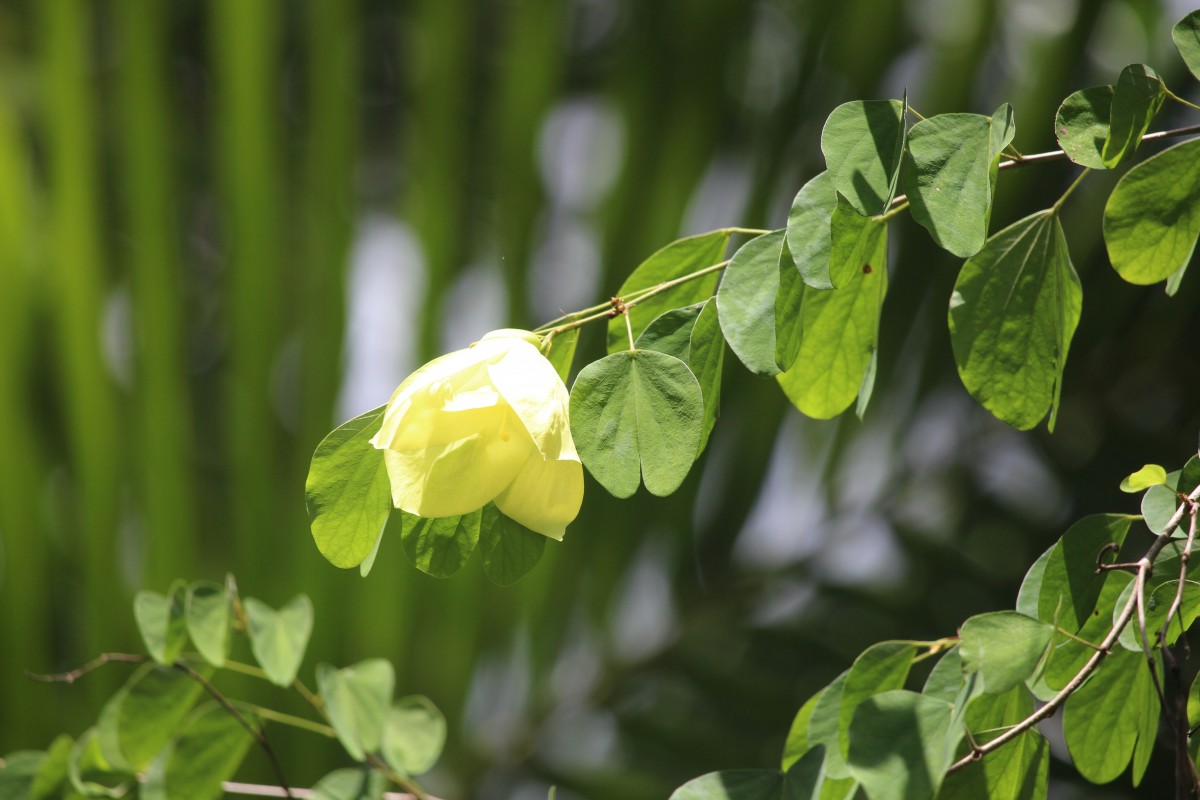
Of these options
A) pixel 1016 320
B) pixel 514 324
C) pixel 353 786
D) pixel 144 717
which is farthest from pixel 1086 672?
pixel 514 324

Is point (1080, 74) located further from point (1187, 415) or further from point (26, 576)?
point (26, 576)

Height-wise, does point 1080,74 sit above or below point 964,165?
above

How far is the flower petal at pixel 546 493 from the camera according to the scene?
0.36m

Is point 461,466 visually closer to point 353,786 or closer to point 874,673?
point 874,673

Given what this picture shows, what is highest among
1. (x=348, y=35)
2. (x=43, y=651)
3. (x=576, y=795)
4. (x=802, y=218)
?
(x=348, y=35)

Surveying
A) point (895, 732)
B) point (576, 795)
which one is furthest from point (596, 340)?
point (895, 732)

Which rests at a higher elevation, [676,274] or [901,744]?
[676,274]

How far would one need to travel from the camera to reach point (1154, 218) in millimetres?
367

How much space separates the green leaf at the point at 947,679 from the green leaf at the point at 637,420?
121mm

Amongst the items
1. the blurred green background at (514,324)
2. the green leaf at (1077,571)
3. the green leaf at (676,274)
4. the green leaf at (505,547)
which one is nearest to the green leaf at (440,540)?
the green leaf at (505,547)

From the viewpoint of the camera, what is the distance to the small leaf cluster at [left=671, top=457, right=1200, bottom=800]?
0.34 metres

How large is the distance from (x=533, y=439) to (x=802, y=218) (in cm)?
13

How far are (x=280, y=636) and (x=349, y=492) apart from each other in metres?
0.26

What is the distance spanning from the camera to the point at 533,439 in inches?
13.1
